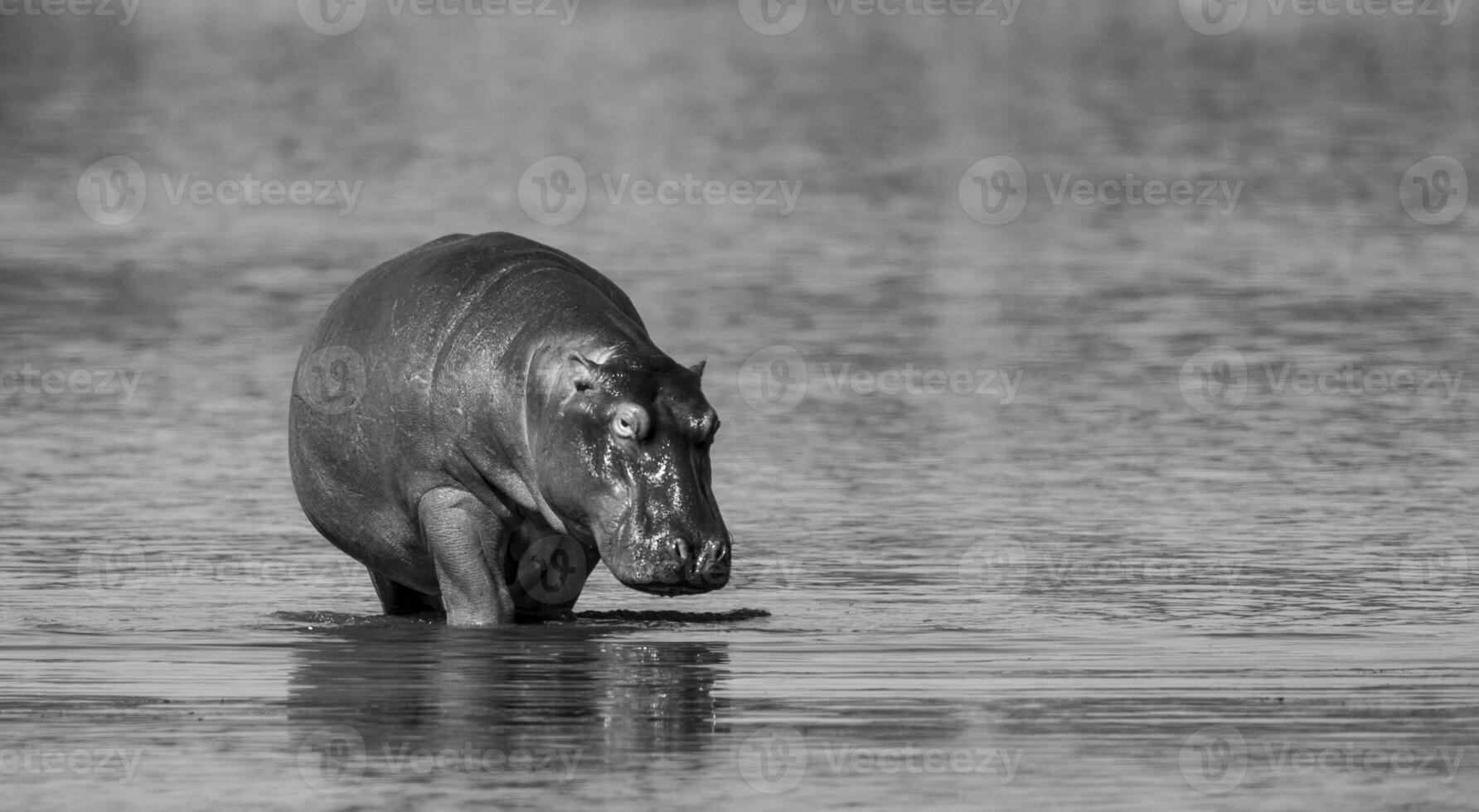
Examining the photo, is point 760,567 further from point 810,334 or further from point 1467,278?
point 1467,278

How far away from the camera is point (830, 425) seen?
1986 centimetres

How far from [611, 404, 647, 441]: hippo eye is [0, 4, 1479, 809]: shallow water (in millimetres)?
916

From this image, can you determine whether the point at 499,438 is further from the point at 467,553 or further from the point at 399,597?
the point at 399,597

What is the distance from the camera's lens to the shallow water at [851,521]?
10.2 m

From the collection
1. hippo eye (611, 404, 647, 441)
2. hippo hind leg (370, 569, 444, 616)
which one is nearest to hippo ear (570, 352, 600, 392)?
hippo eye (611, 404, 647, 441)

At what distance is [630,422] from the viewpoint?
11.9 metres

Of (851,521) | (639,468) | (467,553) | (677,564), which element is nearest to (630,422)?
(639,468)

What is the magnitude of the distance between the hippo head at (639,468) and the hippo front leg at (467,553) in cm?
70

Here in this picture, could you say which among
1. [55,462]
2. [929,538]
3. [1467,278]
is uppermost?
[1467,278]

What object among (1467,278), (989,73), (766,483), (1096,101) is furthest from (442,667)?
(989,73)

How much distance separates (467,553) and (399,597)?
1047mm

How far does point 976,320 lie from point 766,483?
7.08 m

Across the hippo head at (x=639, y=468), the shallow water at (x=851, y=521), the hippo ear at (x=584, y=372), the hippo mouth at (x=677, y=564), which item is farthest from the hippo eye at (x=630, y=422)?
the shallow water at (x=851, y=521)

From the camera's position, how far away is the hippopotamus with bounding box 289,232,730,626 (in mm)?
11875
